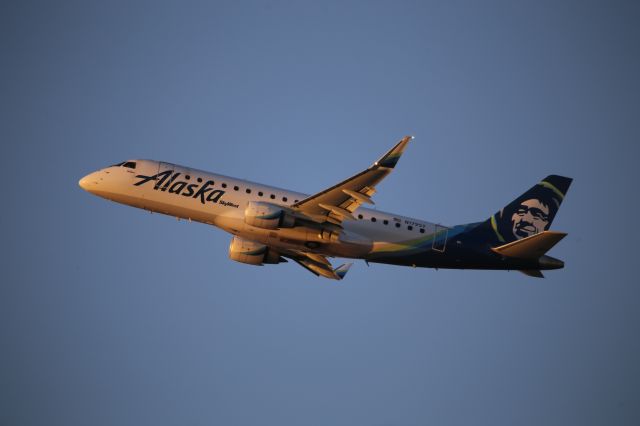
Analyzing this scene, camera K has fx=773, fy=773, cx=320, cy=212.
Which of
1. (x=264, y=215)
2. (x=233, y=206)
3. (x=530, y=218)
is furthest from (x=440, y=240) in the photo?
(x=233, y=206)

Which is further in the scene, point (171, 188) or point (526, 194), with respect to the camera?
point (526, 194)

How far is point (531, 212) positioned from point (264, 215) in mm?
19031

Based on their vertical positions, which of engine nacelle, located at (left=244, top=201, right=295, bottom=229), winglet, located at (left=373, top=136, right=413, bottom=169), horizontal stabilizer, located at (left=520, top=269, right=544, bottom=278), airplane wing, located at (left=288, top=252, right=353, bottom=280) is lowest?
airplane wing, located at (left=288, top=252, right=353, bottom=280)

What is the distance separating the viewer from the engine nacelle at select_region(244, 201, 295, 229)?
154 ft

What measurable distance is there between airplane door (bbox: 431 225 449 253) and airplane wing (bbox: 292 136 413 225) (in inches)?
242

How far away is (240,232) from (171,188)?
18.0ft

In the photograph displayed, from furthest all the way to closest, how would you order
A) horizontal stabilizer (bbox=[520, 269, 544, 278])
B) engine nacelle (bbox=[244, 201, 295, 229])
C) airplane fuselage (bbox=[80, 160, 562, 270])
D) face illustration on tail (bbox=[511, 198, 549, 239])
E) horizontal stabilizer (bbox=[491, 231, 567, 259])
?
face illustration on tail (bbox=[511, 198, 549, 239])
horizontal stabilizer (bbox=[520, 269, 544, 278])
airplane fuselage (bbox=[80, 160, 562, 270])
engine nacelle (bbox=[244, 201, 295, 229])
horizontal stabilizer (bbox=[491, 231, 567, 259])

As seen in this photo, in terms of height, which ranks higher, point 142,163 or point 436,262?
point 142,163

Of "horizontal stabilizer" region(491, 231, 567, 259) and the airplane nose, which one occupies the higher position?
the airplane nose

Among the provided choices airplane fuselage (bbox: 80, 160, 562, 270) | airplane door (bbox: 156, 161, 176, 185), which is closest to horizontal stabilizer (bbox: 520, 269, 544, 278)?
airplane fuselage (bbox: 80, 160, 562, 270)

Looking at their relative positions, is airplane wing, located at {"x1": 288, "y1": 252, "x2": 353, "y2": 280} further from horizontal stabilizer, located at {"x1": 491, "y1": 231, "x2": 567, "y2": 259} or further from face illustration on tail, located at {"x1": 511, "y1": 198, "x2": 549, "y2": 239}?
face illustration on tail, located at {"x1": 511, "y1": 198, "x2": 549, "y2": 239}

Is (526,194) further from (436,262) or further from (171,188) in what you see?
(171,188)

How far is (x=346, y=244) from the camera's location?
49781 mm

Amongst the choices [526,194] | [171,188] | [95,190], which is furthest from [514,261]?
[95,190]
